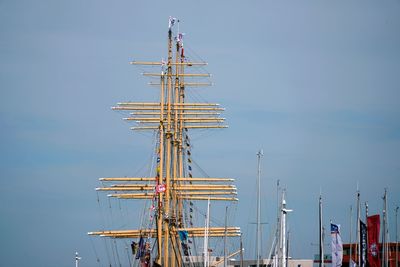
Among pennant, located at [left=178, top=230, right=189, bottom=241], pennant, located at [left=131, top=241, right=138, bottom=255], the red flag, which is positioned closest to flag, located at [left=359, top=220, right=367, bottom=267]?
the red flag

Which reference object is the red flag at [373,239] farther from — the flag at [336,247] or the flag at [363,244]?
the flag at [336,247]

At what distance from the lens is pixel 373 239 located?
76812 millimetres

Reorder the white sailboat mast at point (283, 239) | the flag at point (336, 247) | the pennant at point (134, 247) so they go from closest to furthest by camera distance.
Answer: the white sailboat mast at point (283, 239) < the flag at point (336, 247) < the pennant at point (134, 247)

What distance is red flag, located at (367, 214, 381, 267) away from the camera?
249 ft

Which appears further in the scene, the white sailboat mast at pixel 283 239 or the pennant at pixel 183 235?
the pennant at pixel 183 235

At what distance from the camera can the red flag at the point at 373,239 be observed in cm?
7600

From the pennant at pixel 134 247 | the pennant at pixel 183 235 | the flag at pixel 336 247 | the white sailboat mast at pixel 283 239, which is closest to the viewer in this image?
the white sailboat mast at pixel 283 239

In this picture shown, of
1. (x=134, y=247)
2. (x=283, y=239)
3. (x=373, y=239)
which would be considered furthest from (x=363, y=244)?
(x=134, y=247)

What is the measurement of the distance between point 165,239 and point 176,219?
1070cm

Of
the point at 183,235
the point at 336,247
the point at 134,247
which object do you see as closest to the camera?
the point at 336,247

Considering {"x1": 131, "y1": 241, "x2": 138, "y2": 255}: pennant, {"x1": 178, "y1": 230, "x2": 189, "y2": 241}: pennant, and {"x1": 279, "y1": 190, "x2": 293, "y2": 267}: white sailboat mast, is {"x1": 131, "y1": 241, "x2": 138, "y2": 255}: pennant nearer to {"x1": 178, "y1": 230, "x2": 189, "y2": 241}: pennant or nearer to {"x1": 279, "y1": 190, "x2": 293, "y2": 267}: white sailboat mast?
{"x1": 178, "y1": 230, "x2": 189, "y2": 241}: pennant

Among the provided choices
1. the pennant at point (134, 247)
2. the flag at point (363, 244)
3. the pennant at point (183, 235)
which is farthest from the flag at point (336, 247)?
the pennant at point (134, 247)

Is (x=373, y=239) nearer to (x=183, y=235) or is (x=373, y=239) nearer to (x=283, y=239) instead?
(x=283, y=239)

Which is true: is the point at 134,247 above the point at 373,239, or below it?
above
